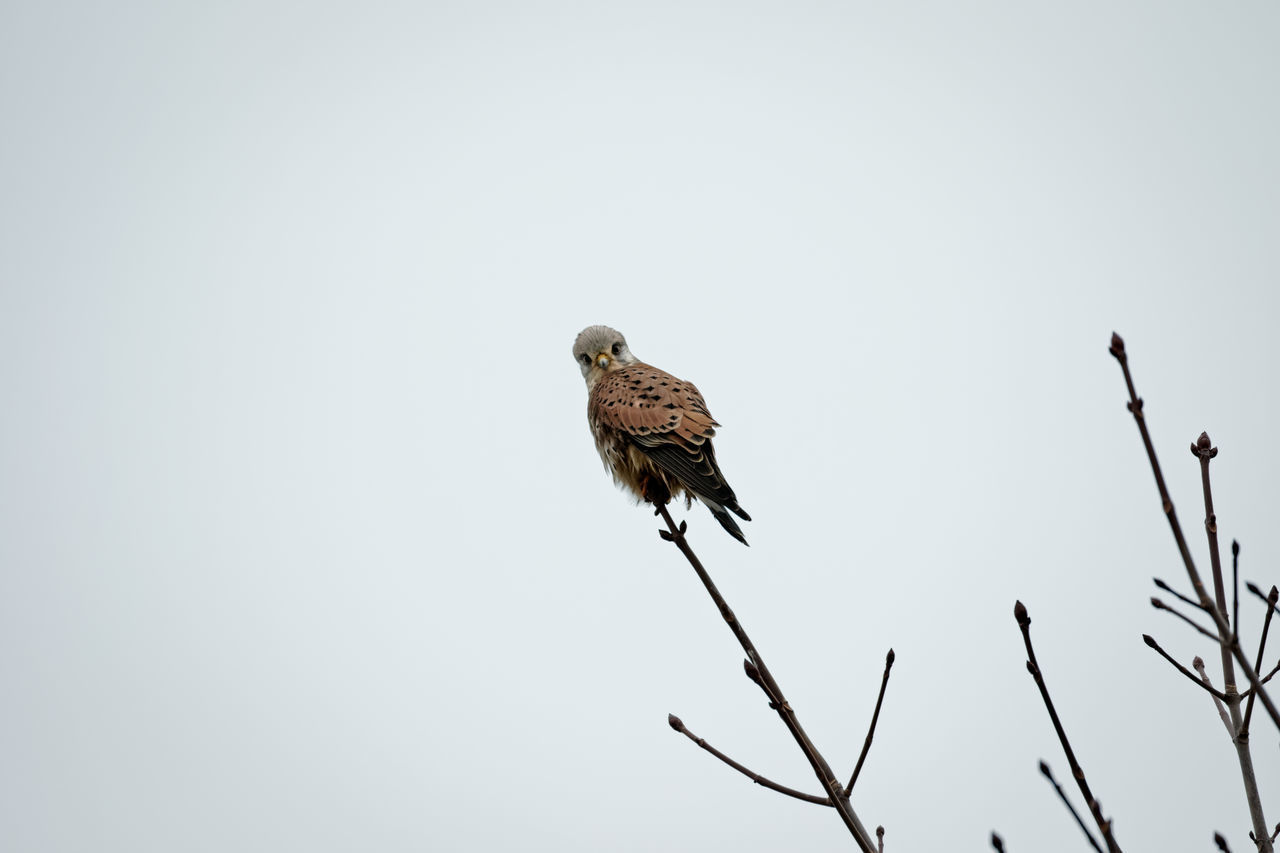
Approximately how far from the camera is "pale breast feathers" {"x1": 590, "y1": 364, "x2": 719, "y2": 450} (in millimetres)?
3809

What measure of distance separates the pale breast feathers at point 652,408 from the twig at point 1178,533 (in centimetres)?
235

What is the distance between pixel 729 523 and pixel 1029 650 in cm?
191

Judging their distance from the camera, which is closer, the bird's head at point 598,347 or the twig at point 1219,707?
the twig at point 1219,707

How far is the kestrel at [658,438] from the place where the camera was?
3.59m

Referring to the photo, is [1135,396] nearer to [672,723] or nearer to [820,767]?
[820,767]

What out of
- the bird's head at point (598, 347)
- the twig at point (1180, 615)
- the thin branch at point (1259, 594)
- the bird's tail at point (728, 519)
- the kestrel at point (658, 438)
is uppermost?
the bird's head at point (598, 347)

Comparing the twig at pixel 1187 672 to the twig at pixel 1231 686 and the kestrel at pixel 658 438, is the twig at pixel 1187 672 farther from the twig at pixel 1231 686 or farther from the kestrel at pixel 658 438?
the kestrel at pixel 658 438

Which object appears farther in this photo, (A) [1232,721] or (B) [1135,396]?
(A) [1232,721]

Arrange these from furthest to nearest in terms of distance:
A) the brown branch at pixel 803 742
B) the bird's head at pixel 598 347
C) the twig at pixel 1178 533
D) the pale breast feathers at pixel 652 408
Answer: the bird's head at pixel 598 347
the pale breast feathers at pixel 652 408
the brown branch at pixel 803 742
the twig at pixel 1178 533

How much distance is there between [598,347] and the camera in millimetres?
4832

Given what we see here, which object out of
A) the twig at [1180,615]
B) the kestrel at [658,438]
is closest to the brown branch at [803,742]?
the twig at [1180,615]

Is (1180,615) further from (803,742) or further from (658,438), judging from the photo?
(658,438)

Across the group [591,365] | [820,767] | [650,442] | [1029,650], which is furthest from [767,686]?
[591,365]

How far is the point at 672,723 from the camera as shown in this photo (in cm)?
221
